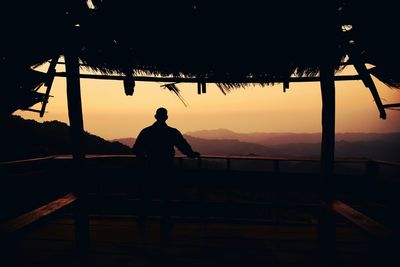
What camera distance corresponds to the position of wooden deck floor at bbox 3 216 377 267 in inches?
139

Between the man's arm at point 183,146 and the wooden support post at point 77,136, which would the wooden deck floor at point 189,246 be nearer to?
the wooden support post at point 77,136

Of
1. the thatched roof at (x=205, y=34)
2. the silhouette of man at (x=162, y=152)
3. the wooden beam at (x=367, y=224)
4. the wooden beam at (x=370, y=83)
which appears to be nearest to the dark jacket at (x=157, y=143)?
the silhouette of man at (x=162, y=152)

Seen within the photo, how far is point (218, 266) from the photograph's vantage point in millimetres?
3414

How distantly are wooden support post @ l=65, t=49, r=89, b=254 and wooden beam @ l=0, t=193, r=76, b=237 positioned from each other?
0.85 feet

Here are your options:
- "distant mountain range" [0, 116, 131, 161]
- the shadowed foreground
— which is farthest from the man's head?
"distant mountain range" [0, 116, 131, 161]

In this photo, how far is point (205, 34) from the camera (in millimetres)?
3779

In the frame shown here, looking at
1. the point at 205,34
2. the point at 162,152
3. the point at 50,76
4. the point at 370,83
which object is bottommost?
the point at 162,152

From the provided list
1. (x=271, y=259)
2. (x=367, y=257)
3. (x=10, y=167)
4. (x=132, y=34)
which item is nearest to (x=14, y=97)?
(x=10, y=167)

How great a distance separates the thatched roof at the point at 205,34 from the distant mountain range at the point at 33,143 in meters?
4.71

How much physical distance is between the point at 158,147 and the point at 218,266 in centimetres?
177

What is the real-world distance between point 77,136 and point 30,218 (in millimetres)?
1331

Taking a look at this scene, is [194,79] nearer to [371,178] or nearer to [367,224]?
[367,224]

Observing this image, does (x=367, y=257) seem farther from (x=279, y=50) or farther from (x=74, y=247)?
(x=74, y=247)

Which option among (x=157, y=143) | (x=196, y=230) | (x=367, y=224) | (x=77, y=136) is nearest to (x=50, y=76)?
(x=77, y=136)
